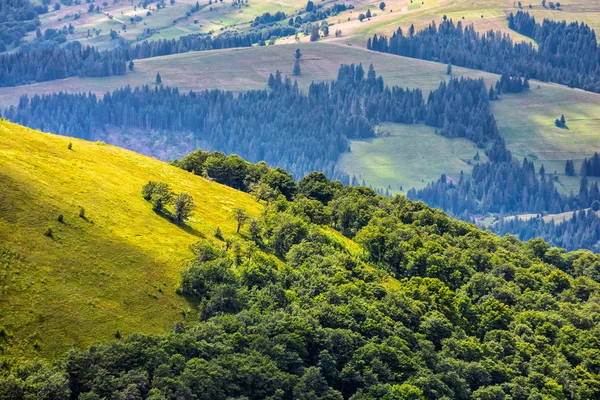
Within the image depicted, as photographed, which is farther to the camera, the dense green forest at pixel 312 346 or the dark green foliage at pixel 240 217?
the dark green foliage at pixel 240 217

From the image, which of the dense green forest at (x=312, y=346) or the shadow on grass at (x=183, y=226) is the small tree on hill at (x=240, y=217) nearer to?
the dense green forest at (x=312, y=346)

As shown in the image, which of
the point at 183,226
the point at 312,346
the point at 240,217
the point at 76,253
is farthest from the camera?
the point at 240,217

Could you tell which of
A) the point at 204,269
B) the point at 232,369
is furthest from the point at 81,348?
the point at 204,269

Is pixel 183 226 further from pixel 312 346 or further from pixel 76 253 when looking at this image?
pixel 312 346

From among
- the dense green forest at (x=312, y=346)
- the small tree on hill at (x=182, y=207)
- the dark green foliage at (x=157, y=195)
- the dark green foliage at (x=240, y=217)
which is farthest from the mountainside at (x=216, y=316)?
the small tree on hill at (x=182, y=207)

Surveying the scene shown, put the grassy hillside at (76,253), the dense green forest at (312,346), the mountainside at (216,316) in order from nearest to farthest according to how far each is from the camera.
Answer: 1. the dense green forest at (312,346)
2. the mountainside at (216,316)
3. the grassy hillside at (76,253)

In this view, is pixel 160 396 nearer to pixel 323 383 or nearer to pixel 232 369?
pixel 232 369

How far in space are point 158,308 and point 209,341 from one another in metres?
13.8

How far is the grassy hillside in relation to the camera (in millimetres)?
131625

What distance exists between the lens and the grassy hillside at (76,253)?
432ft

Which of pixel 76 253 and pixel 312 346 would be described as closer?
pixel 76 253

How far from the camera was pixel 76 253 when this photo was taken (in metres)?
148

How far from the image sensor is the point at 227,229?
19038 centimetres

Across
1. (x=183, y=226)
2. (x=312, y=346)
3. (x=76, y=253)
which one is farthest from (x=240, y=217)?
(x=76, y=253)
